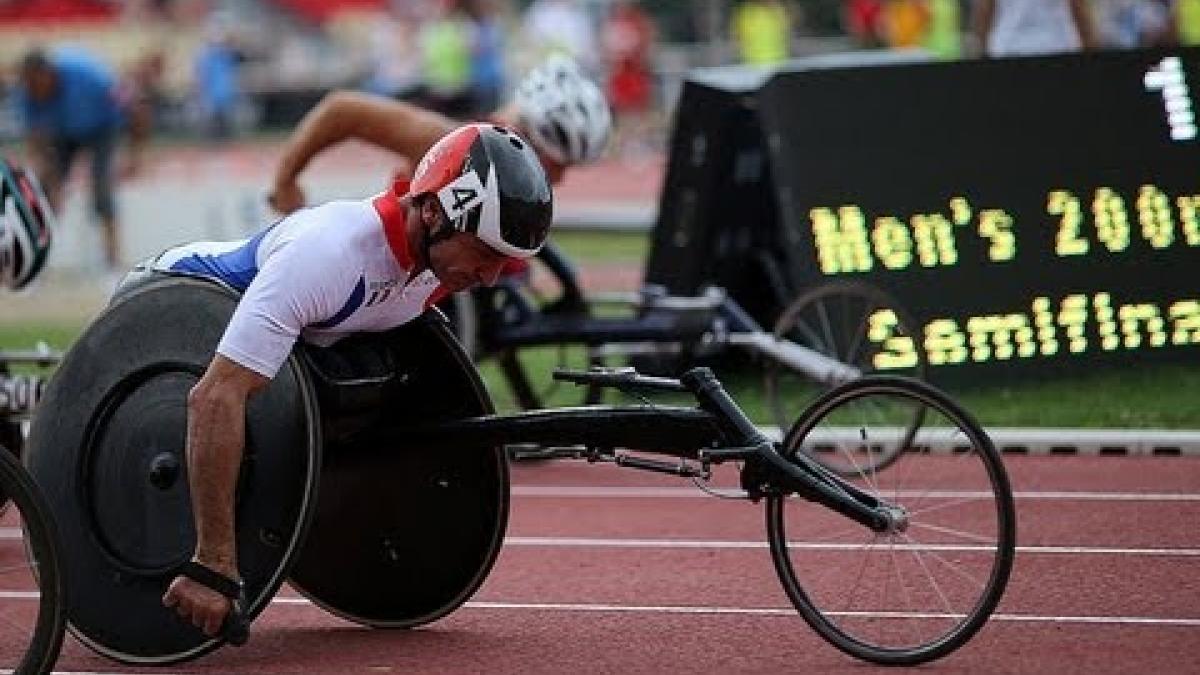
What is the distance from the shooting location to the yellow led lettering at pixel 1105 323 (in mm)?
13391

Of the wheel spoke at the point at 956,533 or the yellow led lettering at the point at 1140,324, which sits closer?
the wheel spoke at the point at 956,533

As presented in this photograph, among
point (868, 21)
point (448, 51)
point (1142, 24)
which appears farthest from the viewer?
point (868, 21)

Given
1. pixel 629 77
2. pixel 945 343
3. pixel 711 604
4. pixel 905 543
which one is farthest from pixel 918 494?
pixel 629 77

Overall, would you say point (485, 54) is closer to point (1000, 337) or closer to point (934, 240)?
point (934, 240)

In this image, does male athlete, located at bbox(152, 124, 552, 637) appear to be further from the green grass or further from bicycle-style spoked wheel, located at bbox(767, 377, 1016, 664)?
the green grass

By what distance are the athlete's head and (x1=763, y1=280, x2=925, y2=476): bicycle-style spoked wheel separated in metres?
4.51

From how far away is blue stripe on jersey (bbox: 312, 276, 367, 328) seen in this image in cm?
802

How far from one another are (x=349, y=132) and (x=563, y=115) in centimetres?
84

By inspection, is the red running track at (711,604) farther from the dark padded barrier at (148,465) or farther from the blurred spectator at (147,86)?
the blurred spectator at (147,86)

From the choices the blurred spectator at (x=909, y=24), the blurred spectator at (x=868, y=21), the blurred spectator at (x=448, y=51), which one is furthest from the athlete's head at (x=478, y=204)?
the blurred spectator at (x=868, y=21)

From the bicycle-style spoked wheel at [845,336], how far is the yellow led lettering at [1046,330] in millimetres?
948

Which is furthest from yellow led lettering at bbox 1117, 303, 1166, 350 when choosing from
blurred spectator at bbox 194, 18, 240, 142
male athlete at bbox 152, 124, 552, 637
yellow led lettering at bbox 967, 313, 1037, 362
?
blurred spectator at bbox 194, 18, 240, 142

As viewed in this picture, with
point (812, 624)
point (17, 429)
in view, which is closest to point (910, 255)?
point (17, 429)

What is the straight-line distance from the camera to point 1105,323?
13.4 m
